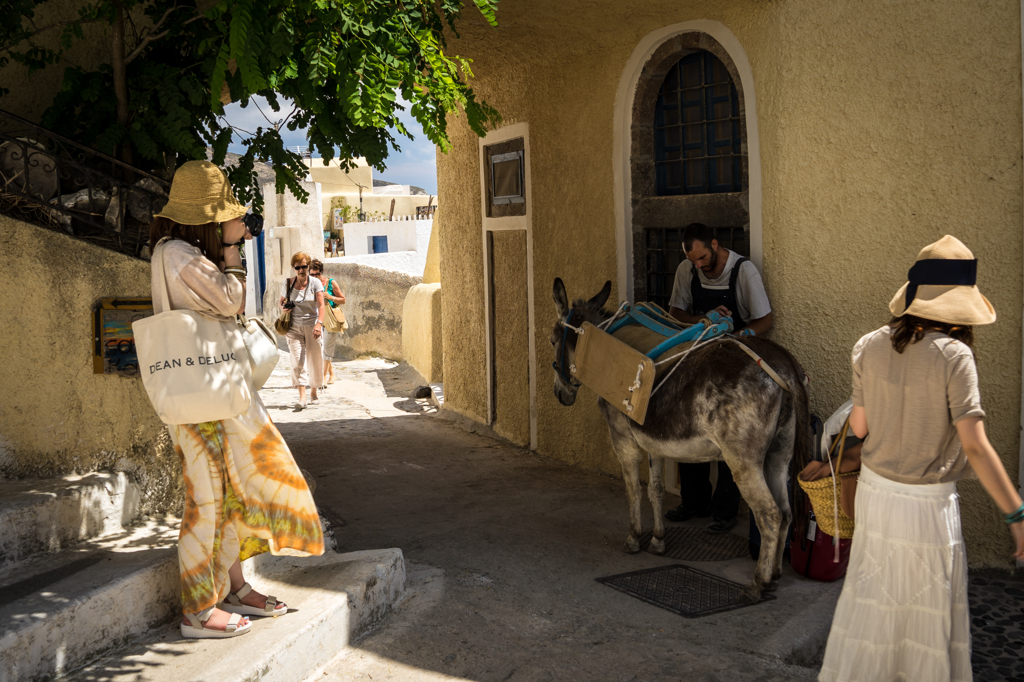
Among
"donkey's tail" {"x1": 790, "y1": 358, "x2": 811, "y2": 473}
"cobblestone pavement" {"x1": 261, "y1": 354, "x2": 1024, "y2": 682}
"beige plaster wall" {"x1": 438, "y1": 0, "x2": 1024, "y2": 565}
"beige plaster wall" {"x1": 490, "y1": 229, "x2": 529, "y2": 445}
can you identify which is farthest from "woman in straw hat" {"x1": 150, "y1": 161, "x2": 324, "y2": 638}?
"beige plaster wall" {"x1": 490, "y1": 229, "x2": 529, "y2": 445}

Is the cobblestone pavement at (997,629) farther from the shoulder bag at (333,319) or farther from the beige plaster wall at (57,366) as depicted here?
the shoulder bag at (333,319)

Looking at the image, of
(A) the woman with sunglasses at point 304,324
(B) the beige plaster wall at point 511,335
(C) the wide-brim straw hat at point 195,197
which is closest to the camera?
(C) the wide-brim straw hat at point 195,197

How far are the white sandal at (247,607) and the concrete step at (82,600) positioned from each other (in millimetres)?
269

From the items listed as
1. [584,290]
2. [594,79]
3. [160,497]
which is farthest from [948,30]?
[160,497]

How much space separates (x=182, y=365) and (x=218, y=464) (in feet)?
1.49

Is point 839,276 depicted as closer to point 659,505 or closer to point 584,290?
point 659,505

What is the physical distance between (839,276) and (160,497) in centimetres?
402

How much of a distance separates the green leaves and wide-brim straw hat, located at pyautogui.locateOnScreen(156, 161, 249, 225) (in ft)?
1.82

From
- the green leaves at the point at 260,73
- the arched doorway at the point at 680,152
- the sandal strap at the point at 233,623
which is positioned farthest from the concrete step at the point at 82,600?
the arched doorway at the point at 680,152

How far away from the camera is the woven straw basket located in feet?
10.9

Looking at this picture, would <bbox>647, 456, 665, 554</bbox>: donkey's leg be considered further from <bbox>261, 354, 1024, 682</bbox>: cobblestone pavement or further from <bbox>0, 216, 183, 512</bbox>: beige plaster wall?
<bbox>0, 216, 183, 512</bbox>: beige plaster wall

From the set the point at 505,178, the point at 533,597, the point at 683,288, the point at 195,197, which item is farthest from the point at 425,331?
the point at 195,197

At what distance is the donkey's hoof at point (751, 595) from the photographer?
4.48 meters

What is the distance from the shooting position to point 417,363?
13.2 meters
